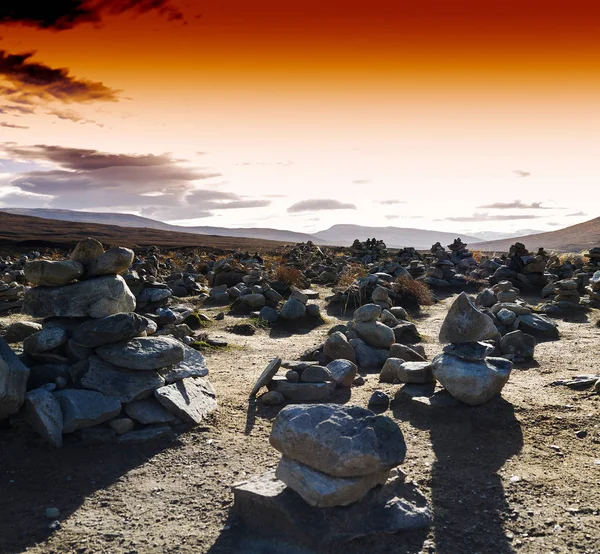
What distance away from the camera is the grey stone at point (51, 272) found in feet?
23.5

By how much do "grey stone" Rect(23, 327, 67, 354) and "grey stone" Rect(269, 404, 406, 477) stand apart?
3.85 m

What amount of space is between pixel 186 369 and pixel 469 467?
4179 mm

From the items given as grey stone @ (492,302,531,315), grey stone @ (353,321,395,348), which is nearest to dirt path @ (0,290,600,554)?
grey stone @ (353,321,395,348)

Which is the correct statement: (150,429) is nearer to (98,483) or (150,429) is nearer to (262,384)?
(98,483)

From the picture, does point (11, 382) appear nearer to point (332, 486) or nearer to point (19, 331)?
point (332, 486)

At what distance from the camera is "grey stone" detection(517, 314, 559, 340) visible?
38.3 ft

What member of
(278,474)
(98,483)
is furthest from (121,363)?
(278,474)

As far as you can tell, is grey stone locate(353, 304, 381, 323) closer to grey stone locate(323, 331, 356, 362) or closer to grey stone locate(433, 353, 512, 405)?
grey stone locate(323, 331, 356, 362)

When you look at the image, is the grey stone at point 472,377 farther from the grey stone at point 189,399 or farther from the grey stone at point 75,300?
the grey stone at point 75,300

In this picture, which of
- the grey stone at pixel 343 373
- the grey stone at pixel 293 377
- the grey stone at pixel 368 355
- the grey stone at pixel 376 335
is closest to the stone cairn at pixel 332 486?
the grey stone at pixel 293 377

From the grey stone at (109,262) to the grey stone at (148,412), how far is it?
200 cm

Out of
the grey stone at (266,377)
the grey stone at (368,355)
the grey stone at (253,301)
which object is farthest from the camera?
the grey stone at (253,301)

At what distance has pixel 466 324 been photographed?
7.30 meters

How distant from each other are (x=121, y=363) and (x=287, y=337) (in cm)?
604
